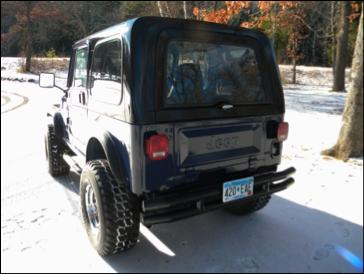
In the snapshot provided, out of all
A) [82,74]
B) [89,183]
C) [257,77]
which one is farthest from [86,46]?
[257,77]

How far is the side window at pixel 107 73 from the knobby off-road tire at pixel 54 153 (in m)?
1.78

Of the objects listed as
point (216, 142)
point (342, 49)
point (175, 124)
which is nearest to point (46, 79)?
point (175, 124)

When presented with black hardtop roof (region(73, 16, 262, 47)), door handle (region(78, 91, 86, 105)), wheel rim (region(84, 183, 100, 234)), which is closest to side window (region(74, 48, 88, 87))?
door handle (region(78, 91, 86, 105))

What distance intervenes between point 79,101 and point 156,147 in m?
1.69

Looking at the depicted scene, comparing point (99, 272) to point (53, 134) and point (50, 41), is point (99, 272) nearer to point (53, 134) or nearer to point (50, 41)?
point (53, 134)

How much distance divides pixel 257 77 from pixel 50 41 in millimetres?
29275

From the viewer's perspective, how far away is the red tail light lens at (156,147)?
8.50ft

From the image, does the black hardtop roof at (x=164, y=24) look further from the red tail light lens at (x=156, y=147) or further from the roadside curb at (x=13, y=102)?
the roadside curb at (x=13, y=102)

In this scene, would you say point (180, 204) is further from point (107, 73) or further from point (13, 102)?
point (13, 102)

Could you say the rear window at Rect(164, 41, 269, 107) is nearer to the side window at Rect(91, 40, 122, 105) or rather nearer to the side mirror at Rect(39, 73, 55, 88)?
the side window at Rect(91, 40, 122, 105)

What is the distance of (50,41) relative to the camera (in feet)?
95.2

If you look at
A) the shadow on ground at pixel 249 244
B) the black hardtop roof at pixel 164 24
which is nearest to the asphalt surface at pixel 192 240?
the shadow on ground at pixel 249 244

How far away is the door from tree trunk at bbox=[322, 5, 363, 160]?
411 cm

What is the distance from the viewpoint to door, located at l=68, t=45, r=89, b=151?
12.4 feet
